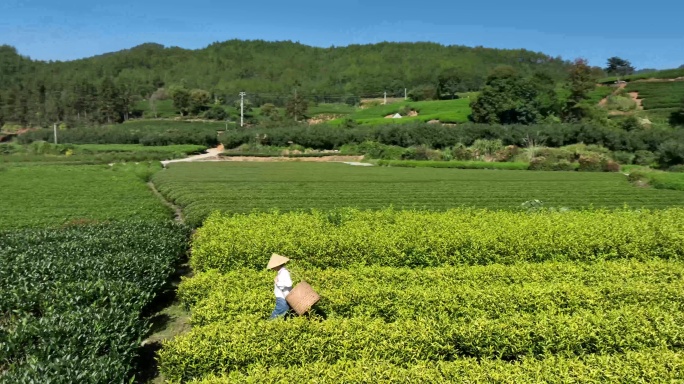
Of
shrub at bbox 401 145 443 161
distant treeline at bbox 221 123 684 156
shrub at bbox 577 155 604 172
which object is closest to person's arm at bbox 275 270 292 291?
shrub at bbox 577 155 604 172

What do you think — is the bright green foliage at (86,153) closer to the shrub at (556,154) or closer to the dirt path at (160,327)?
the shrub at (556,154)

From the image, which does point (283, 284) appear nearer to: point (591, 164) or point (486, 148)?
point (591, 164)

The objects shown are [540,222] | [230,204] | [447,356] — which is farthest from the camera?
[230,204]

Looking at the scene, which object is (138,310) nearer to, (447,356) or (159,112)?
(447,356)

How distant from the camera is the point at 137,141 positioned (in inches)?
3282

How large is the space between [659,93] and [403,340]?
106450 millimetres

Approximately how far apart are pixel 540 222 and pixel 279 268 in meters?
9.07

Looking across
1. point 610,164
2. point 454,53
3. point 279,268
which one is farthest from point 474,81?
point 279,268

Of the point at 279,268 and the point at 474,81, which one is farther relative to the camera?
the point at 474,81

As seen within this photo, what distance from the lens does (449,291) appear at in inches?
324

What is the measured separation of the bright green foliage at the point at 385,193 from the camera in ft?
73.3

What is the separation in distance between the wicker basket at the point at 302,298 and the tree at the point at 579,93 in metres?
87.6

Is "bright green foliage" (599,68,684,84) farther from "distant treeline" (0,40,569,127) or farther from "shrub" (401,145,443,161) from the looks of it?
"shrub" (401,145,443,161)

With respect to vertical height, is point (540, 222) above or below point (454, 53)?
below
